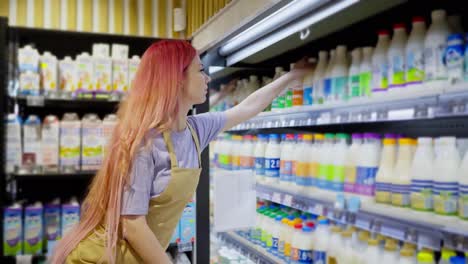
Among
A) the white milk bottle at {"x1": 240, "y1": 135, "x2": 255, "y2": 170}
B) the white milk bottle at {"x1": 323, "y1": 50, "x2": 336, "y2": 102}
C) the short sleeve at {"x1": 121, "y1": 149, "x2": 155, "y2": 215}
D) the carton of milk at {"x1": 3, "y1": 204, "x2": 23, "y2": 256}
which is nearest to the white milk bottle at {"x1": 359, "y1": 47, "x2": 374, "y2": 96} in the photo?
the white milk bottle at {"x1": 323, "y1": 50, "x2": 336, "y2": 102}

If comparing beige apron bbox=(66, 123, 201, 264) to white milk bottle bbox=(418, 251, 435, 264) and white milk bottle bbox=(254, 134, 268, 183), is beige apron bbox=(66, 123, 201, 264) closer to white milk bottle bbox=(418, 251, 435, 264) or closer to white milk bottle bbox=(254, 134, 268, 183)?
white milk bottle bbox=(254, 134, 268, 183)

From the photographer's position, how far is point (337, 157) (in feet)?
5.72

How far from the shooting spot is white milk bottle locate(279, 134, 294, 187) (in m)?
2.11

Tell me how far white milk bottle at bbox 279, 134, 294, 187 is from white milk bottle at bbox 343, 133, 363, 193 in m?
0.43

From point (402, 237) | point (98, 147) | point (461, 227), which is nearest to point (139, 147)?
point (402, 237)

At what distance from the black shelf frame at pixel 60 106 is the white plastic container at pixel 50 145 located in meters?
0.09

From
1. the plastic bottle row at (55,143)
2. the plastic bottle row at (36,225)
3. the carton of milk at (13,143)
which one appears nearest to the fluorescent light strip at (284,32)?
the plastic bottle row at (55,143)

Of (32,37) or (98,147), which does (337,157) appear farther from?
(32,37)

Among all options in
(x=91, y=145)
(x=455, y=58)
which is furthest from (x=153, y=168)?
(x=91, y=145)

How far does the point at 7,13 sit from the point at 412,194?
3729mm

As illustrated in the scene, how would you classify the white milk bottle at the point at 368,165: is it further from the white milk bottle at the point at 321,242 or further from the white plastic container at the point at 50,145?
the white plastic container at the point at 50,145

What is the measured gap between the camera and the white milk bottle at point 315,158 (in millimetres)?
1866

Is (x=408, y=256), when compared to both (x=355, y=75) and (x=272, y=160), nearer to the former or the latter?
(x=355, y=75)

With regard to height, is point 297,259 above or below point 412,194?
below
